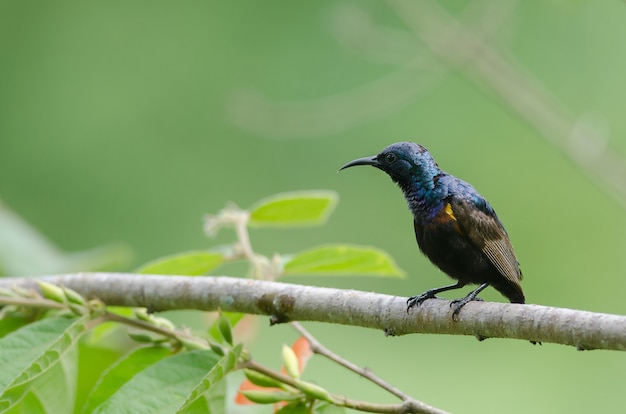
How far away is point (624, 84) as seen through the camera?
319 inches

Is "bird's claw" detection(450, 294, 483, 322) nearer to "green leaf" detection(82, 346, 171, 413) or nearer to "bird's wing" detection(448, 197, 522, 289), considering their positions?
"bird's wing" detection(448, 197, 522, 289)

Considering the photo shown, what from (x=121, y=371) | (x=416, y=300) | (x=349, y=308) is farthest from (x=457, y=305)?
(x=121, y=371)

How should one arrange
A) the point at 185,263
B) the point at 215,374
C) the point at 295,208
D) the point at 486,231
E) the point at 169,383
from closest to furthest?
Answer: the point at 215,374 < the point at 169,383 < the point at 486,231 < the point at 185,263 < the point at 295,208

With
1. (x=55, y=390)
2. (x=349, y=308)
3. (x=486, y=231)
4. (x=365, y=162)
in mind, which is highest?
(x=365, y=162)

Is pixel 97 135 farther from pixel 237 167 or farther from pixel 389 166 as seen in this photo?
pixel 389 166

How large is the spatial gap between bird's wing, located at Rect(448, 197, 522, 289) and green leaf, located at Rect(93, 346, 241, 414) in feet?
2.65

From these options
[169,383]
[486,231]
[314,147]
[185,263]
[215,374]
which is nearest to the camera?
[215,374]

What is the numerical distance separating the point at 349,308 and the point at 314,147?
277 inches

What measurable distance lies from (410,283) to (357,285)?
0.49 meters

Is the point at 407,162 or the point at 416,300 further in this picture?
the point at 407,162

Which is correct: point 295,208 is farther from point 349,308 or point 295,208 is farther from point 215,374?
point 215,374

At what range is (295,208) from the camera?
2.77 m

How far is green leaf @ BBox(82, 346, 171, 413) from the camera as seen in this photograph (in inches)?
86.4

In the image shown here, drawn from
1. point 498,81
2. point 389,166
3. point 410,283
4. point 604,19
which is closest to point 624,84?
point 604,19
